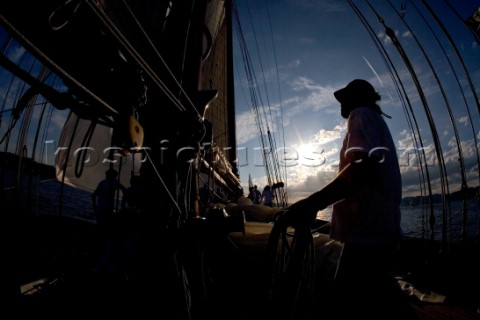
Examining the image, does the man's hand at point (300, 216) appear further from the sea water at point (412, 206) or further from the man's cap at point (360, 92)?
the sea water at point (412, 206)

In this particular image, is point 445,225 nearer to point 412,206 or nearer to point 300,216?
point 300,216

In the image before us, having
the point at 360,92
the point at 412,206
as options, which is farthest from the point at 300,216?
the point at 412,206

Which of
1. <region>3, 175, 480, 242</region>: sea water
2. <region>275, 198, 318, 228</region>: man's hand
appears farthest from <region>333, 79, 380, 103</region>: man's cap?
<region>3, 175, 480, 242</region>: sea water

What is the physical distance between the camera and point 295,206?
3.30 feet

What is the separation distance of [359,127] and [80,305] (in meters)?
3.27

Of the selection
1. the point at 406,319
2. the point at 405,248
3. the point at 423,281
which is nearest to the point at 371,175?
the point at 406,319

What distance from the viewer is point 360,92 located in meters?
1.36

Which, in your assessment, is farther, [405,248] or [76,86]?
[405,248]

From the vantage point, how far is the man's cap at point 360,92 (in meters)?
1.35

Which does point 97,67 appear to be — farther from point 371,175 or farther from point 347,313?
point 347,313

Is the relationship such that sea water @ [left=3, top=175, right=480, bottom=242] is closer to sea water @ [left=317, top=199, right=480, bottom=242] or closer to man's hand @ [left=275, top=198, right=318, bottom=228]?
sea water @ [left=317, top=199, right=480, bottom=242]

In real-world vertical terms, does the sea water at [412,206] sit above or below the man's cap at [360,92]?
below

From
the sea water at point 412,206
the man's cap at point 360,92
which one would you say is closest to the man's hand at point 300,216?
the man's cap at point 360,92

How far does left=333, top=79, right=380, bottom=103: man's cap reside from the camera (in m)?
1.35
